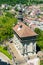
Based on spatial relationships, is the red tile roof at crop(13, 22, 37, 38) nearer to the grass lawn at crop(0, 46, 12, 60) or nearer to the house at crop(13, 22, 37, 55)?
the house at crop(13, 22, 37, 55)

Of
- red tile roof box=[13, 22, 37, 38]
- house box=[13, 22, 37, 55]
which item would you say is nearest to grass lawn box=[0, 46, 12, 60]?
house box=[13, 22, 37, 55]

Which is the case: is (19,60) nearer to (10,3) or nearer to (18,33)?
(18,33)

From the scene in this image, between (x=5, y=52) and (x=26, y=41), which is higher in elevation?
(x=26, y=41)

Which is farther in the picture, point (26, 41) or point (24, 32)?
point (24, 32)

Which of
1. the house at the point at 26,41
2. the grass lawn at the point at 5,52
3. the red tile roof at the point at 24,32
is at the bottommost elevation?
the grass lawn at the point at 5,52


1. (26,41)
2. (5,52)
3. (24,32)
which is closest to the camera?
(26,41)

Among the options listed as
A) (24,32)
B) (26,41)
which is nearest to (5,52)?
(26,41)

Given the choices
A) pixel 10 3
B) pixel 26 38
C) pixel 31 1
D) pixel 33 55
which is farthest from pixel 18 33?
pixel 31 1

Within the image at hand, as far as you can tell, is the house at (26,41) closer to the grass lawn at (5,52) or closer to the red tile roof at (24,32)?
the red tile roof at (24,32)

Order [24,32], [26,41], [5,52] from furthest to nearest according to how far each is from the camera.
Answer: [5,52]
[24,32]
[26,41]

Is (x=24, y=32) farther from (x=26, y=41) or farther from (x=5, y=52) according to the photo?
(x=5, y=52)

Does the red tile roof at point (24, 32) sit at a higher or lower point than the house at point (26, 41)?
higher

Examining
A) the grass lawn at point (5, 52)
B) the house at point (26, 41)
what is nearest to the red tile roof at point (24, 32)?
the house at point (26, 41)
